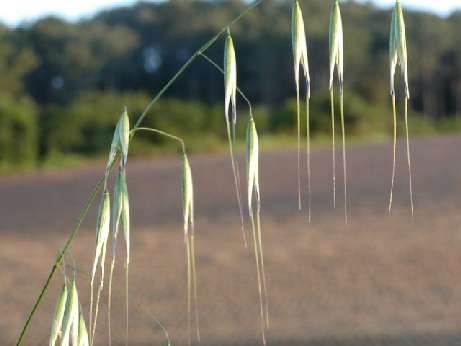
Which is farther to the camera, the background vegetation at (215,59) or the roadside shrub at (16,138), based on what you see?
the background vegetation at (215,59)

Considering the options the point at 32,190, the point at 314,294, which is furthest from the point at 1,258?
the point at 32,190

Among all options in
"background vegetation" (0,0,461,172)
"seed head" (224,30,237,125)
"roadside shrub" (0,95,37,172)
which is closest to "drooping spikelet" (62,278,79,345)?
"seed head" (224,30,237,125)

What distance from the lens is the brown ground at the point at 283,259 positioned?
629cm

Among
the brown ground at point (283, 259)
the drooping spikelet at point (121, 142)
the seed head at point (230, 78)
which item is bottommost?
the brown ground at point (283, 259)

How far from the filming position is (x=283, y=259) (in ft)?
30.1

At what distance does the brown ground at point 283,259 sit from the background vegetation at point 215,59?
1163 cm

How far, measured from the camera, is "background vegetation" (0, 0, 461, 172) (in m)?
30.9

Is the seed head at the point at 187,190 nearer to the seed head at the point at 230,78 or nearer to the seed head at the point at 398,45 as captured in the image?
the seed head at the point at 230,78

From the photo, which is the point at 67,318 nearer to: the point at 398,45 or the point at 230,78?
the point at 230,78

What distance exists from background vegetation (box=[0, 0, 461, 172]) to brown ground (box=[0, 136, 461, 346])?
11.6 metres

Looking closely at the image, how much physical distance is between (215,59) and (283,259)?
29.4 m

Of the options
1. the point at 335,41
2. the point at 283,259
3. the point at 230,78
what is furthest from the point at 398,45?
the point at 283,259

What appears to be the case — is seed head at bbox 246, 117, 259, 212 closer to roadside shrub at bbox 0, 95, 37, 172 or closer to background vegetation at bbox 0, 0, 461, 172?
roadside shrub at bbox 0, 95, 37, 172

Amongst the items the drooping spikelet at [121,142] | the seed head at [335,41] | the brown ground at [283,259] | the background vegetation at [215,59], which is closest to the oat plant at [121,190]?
the drooping spikelet at [121,142]
